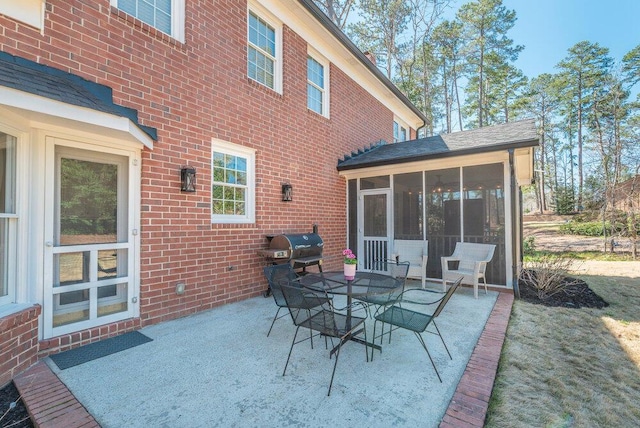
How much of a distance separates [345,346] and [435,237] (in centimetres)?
455

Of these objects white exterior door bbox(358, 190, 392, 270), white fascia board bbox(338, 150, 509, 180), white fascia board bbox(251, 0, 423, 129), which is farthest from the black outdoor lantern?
white exterior door bbox(358, 190, 392, 270)

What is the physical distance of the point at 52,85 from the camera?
2.87m

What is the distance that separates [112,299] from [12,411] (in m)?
1.59

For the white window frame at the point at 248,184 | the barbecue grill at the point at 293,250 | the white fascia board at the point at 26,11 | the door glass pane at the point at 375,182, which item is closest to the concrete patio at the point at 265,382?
the barbecue grill at the point at 293,250

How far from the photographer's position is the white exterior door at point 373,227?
789cm

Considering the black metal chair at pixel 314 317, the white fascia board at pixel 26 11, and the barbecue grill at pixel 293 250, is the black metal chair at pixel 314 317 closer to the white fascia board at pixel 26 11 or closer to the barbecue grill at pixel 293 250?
the barbecue grill at pixel 293 250

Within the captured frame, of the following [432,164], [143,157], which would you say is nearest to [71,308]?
[143,157]

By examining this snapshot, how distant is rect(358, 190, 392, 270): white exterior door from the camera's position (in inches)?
311

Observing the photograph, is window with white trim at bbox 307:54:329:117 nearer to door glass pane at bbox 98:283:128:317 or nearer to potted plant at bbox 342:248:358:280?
potted plant at bbox 342:248:358:280

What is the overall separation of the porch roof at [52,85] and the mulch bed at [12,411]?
2459 mm

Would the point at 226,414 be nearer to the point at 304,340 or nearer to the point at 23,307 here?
the point at 304,340

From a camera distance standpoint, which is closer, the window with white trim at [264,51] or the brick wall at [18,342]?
the brick wall at [18,342]

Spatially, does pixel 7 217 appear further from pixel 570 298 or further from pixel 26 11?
pixel 570 298

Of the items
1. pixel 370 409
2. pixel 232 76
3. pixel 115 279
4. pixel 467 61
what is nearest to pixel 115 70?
pixel 232 76
